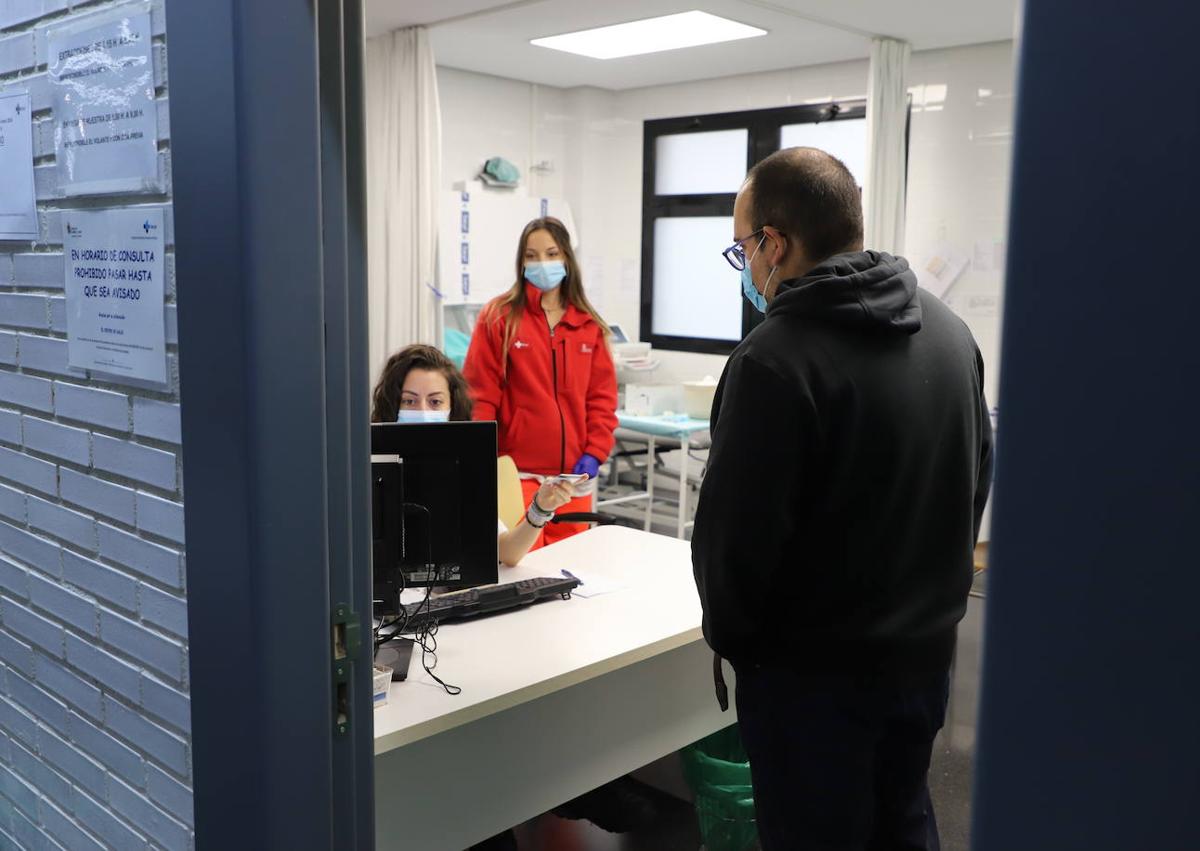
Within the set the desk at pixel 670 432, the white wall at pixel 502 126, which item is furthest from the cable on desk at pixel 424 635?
the white wall at pixel 502 126

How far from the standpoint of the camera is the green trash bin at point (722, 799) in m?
2.57

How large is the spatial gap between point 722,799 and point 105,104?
2076 millimetres

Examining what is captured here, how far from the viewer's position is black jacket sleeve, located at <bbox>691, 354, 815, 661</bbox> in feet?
5.11

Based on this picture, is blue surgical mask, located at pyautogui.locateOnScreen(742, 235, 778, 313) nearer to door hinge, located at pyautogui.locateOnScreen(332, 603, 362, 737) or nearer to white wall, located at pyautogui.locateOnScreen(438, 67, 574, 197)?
door hinge, located at pyautogui.locateOnScreen(332, 603, 362, 737)

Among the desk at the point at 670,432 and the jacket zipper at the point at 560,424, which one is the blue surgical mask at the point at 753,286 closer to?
the jacket zipper at the point at 560,424

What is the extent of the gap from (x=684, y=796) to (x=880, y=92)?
3731 millimetres

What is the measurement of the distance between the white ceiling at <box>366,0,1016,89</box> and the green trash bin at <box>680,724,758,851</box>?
3103 mm

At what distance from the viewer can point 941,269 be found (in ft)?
18.1

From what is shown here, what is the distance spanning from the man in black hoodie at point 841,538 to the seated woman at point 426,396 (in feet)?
3.32

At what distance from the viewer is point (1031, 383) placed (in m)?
0.51

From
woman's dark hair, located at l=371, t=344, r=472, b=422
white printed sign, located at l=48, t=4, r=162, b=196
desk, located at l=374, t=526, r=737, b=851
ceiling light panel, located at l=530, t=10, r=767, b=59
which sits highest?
ceiling light panel, located at l=530, t=10, r=767, b=59

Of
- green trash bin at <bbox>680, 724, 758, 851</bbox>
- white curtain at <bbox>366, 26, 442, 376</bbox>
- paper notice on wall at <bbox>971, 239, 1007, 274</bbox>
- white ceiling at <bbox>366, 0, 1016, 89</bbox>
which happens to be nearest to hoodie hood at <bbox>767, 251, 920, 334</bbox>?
green trash bin at <bbox>680, 724, 758, 851</bbox>

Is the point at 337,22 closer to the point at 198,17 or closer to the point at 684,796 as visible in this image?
the point at 198,17

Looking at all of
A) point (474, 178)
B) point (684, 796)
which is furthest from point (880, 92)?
point (684, 796)
